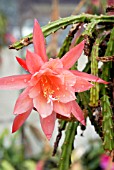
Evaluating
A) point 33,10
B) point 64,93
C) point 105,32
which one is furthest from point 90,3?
point 64,93

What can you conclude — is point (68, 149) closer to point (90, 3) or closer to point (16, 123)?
point (16, 123)

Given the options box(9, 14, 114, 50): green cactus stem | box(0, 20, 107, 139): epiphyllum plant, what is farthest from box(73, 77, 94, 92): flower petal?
box(9, 14, 114, 50): green cactus stem

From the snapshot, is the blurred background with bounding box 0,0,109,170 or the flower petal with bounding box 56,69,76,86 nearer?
the flower petal with bounding box 56,69,76,86

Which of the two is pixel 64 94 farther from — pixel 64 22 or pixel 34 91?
pixel 64 22

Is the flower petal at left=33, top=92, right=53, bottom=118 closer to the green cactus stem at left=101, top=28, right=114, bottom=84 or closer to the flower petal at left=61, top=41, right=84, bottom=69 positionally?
the flower petal at left=61, top=41, right=84, bottom=69

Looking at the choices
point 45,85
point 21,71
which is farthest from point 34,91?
point 21,71

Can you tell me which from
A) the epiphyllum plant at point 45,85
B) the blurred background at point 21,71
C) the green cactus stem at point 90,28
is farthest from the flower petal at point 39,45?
the blurred background at point 21,71

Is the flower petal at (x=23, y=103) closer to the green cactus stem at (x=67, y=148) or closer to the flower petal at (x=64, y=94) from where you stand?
the flower petal at (x=64, y=94)
